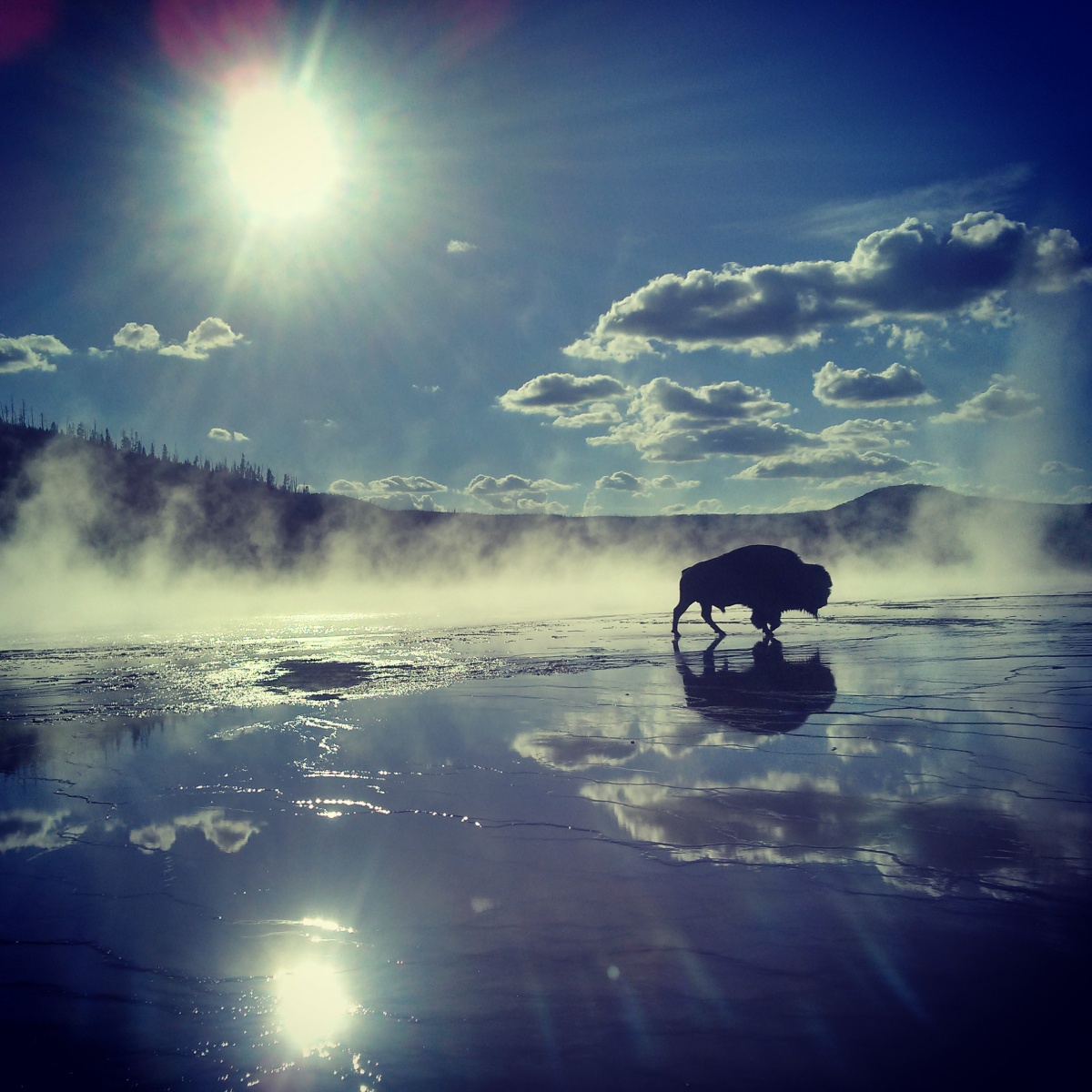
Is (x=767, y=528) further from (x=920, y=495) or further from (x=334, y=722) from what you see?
(x=334, y=722)

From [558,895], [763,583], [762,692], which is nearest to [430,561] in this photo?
[763,583]

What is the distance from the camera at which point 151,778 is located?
711 centimetres

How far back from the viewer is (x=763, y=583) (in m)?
18.8

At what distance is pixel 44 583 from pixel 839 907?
58070mm

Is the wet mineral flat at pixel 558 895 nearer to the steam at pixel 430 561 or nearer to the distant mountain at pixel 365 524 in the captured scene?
the steam at pixel 430 561

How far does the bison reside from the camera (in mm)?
18719

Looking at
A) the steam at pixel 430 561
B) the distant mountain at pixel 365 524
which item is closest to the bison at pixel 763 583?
the steam at pixel 430 561

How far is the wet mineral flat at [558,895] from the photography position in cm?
303

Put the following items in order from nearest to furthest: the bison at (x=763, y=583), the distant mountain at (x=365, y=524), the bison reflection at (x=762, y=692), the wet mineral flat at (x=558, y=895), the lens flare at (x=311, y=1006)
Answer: the wet mineral flat at (x=558, y=895) → the lens flare at (x=311, y=1006) → the bison reflection at (x=762, y=692) → the bison at (x=763, y=583) → the distant mountain at (x=365, y=524)

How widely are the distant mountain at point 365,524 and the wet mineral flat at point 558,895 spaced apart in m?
64.7

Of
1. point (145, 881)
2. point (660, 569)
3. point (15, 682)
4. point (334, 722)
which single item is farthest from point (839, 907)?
point (660, 569)

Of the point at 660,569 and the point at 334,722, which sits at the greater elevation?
the point at 660,569

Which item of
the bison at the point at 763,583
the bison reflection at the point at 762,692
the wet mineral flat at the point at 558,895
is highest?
the bison at the point at 763,583

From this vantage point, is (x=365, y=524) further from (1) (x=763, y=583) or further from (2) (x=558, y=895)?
(2) (x=558, y=895)
